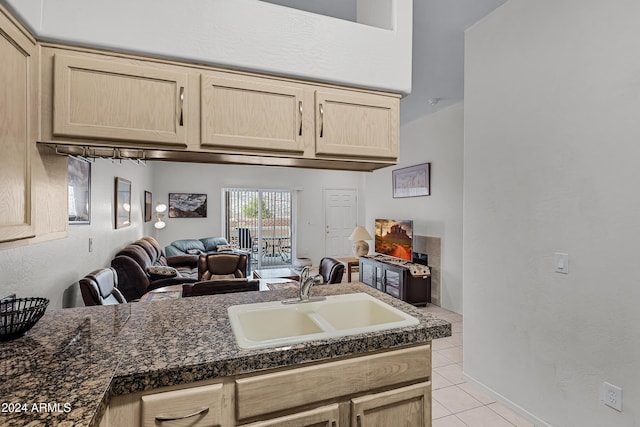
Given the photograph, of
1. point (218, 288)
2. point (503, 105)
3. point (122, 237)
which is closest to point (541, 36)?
point (503, 105)

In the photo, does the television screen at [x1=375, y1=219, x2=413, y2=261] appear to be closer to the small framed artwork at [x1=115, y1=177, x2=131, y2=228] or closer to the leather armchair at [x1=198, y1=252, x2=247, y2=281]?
the leather armchair at [x1=198, y1=252, x2=247, y2=281]

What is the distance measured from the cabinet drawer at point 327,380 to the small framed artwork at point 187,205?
6607 millimetres

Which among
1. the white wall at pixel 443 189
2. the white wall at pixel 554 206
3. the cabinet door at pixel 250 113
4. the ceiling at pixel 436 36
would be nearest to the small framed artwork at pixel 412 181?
the white wall at pixel 443 189

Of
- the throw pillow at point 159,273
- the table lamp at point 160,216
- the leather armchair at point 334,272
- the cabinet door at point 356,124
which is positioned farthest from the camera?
the table lamp at point 160,216

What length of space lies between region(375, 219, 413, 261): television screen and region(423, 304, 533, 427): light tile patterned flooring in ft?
7.05

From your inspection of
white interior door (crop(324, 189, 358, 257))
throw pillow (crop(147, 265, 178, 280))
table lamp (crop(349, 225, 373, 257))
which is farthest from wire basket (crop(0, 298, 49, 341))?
white interior door (crop(324, 189, 358, 257))

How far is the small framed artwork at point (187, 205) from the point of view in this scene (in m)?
7.09

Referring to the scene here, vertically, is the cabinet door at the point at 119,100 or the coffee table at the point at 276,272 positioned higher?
the cabinet door at the point at 119,100

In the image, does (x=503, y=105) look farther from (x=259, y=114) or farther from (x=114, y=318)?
(x=114, y=318)

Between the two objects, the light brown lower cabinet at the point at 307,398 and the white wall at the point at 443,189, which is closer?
the light brown lower cabinet at the point at 307,398

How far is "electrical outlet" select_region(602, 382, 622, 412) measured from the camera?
1.65 meters

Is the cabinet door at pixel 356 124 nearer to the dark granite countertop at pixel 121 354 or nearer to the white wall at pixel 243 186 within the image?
the dark granite countertop at pixel 121 354

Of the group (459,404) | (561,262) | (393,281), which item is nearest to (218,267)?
(393,281)

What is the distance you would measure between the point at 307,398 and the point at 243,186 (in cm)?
670
